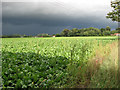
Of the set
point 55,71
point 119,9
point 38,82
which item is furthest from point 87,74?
point 119,9

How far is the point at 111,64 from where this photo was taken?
3.05 metres

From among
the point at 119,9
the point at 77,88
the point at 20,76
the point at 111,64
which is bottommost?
the point at 77,88

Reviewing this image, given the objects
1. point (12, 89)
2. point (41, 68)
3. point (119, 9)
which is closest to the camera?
point (12, 89)

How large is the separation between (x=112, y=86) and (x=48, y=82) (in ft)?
4.40

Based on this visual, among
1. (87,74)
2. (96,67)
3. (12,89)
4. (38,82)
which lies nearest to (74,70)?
(87,74)

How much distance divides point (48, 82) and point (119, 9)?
15932 millimetres

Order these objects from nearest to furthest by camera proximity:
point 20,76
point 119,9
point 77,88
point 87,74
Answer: point 77,88 < point 20,76 < point 87,74 < point 119,9

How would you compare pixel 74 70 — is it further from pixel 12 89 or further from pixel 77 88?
pixel 12 89

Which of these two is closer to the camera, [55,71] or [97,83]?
[97,83]

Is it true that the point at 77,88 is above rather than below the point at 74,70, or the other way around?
below

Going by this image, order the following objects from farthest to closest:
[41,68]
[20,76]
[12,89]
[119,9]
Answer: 1. [119,9]
2. [41,68]
3. [20,76]
4. [12,89]

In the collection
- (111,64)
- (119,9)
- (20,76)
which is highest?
(119,9)

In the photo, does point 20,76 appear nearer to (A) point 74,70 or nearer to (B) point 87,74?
(A) point 74,70

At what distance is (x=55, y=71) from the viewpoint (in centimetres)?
346
